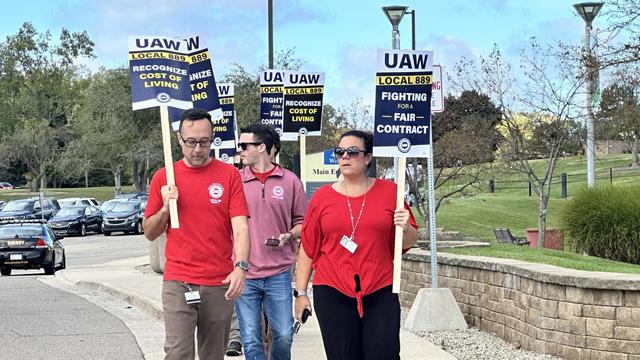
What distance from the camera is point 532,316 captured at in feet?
33.3

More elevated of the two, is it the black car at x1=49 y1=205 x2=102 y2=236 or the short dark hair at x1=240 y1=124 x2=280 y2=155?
the short dark hair at x1=240 y1=124 x2=280 y2=155

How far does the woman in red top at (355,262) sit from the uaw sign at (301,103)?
853 centimetres

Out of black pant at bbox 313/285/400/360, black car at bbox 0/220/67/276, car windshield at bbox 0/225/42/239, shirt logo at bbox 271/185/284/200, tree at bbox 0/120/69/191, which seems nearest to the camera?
black pant at bbox 313/285/400/360

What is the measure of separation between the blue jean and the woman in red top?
125 cm

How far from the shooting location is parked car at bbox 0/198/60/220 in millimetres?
52969

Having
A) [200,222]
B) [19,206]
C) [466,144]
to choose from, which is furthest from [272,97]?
[19,206]

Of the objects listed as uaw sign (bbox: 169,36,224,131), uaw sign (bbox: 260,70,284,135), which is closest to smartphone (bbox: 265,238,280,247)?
uaw sign (bbox: 169,36,224,131)

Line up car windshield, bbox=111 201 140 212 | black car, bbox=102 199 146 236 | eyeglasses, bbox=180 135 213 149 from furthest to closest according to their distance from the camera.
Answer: car windshield, bbox=111 201 140 212
black car, bbox=102 199 146 236
eyeglasses, bbox=180 135 213 149

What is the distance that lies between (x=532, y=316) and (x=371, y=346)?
4.45 meters

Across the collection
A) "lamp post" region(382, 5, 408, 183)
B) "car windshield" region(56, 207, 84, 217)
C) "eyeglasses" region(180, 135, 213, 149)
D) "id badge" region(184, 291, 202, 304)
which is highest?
"lamp post" region(382, 5, 408, 183)

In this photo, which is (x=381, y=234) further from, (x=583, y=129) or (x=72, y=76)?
(x=72, y=76)

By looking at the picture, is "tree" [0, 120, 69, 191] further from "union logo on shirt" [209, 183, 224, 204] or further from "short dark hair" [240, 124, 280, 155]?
"union logo on shirt" [209, 183, 224, 204]

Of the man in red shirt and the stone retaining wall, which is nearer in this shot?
the man in red shirt

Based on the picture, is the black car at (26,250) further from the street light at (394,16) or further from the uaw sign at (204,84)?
the uaw sign at (204,84)
